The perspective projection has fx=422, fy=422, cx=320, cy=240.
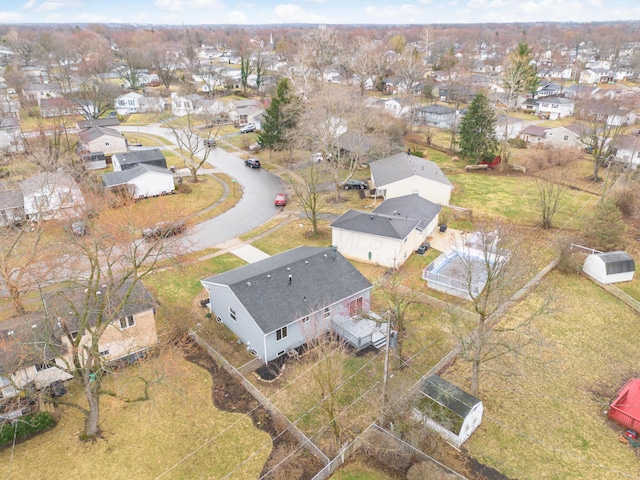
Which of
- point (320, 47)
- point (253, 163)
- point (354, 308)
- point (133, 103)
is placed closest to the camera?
point (354, 308)

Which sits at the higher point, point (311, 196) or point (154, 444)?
point (311, 196)

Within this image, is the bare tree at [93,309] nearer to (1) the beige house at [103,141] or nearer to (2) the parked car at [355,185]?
(2) the parked car at [355,185]

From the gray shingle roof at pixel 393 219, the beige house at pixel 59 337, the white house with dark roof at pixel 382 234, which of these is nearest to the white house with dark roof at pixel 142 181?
the white house with dark roof at pixel 382 234

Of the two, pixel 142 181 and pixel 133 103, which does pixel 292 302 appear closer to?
pixel 142 181

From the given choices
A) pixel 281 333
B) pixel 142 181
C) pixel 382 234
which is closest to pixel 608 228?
pixel 382 234

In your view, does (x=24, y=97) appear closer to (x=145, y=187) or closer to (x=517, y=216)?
(x=145, y=187)

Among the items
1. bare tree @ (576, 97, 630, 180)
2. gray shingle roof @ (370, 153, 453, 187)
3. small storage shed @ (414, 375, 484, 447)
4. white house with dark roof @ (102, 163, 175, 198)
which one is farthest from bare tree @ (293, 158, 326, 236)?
bare tree @ (576, 97, 630, 180)
